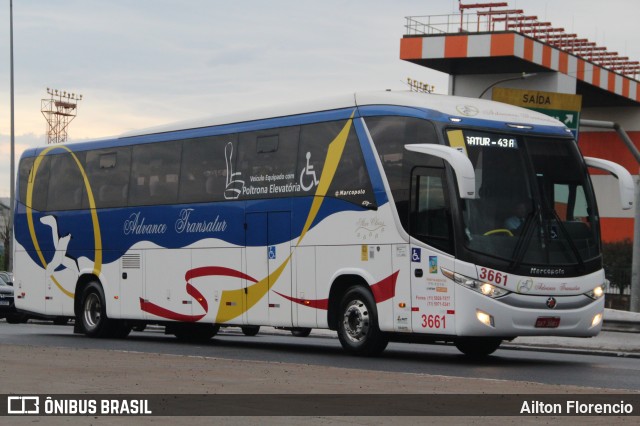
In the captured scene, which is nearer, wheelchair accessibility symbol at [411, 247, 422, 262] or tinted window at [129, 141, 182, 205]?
wheelchair accessibility symbol at [411, 247, 422, 262]

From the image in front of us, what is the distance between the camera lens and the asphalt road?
1463cm

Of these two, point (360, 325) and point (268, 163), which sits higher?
point (268, 163)

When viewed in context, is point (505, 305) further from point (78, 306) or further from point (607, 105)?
point (607, 105)

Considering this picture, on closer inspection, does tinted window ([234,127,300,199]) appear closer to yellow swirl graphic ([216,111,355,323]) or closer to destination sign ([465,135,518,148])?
yellow swirl graphic ([216,111,355,323])

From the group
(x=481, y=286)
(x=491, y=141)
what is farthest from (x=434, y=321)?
(x=491, y=141)

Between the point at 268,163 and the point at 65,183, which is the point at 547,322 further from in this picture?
the point at 65,183

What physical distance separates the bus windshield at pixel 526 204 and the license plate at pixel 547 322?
730 millimetres

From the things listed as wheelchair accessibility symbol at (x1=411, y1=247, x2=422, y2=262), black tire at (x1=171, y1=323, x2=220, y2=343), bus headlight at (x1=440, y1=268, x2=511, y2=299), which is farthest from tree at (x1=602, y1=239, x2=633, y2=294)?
bus headlight at (x1=440, y1=268, x2=511, y2=299)

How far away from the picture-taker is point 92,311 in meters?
24.3

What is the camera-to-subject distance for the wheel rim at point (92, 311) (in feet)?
79.0

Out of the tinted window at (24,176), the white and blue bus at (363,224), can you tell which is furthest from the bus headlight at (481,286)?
the tinted window at (24,176)

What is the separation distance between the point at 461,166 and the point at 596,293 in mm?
2896

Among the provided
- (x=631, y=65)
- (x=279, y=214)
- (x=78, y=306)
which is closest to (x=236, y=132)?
(x=279, y=214)
